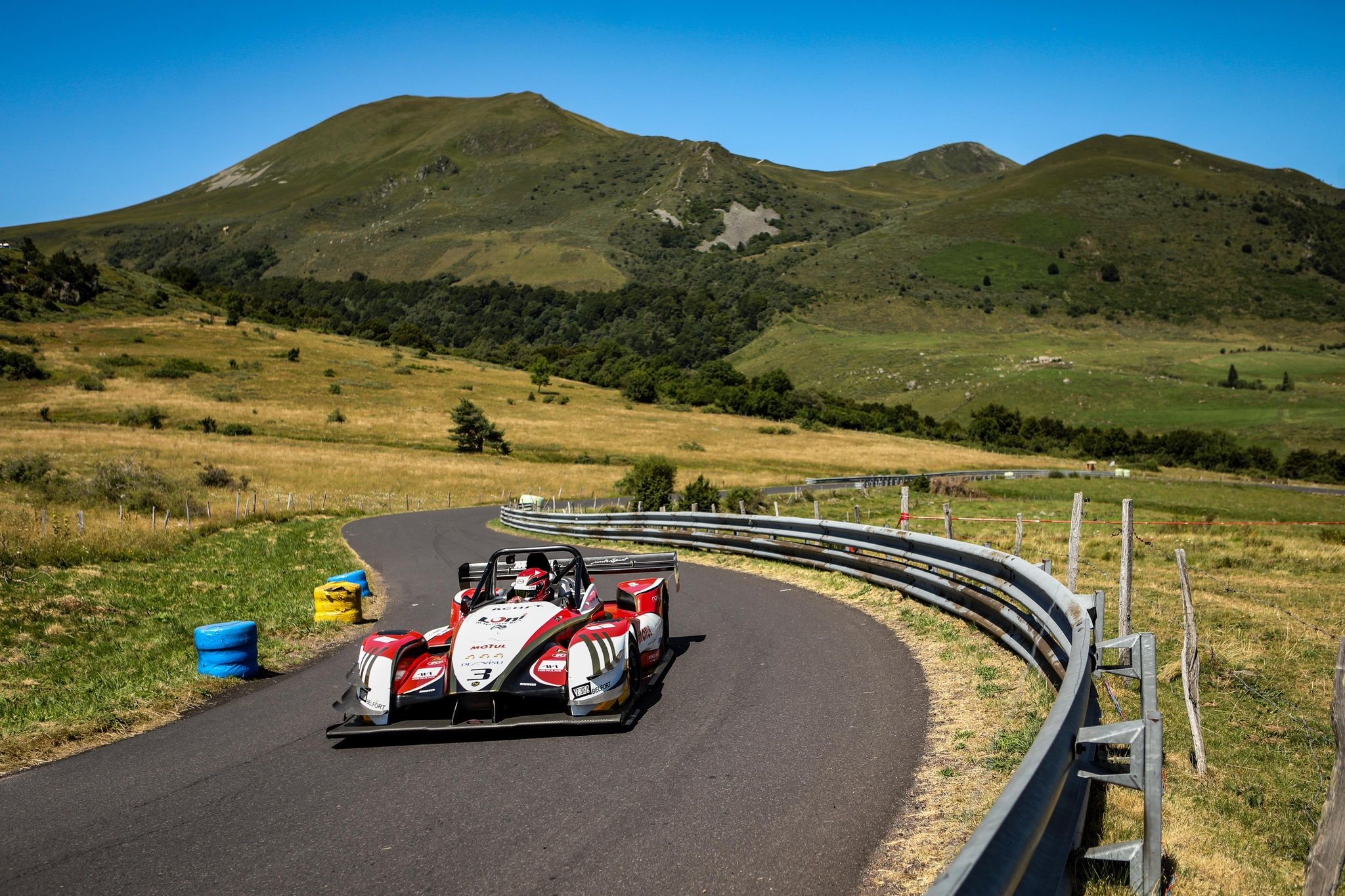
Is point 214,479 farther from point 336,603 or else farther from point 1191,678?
point 1191,678

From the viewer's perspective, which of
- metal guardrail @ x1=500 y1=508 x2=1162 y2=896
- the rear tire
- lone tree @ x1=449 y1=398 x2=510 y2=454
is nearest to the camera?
metal guardrail @ x1=500 y1=508 x2=1162 y2=896

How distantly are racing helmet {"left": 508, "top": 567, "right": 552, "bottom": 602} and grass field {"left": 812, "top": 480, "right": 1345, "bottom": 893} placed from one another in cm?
504

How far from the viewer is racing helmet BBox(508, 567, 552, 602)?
9312 mm

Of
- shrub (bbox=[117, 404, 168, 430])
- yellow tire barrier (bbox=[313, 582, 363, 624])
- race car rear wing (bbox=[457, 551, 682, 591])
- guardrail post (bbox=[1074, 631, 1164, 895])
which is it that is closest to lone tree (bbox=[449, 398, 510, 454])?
shrub (bbox=[117, 404, 168, 430])

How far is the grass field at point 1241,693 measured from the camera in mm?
5043

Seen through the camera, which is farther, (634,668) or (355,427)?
(355,427)

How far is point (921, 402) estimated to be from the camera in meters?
112

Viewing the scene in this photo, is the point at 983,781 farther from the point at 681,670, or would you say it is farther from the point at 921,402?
the point at 921,402

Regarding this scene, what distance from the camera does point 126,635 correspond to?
13.0 metres

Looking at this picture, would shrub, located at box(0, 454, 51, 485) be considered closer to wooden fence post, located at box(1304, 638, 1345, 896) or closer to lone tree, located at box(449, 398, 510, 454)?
wooden fence post, located at box(1304, 638, 1345, 896)

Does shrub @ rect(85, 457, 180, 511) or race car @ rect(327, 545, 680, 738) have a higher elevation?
race car @ rect(327, 545, 680, 738)

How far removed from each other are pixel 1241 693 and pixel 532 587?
646 centimetres

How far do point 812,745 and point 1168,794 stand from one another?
2.19 m

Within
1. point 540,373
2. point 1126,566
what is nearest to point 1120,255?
point 540,373
